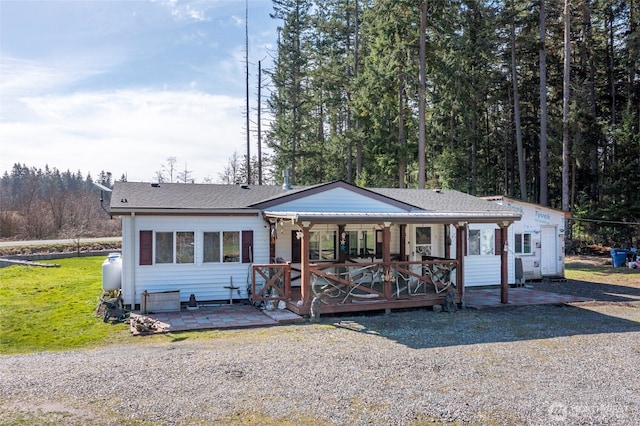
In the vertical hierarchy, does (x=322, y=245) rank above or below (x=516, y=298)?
above

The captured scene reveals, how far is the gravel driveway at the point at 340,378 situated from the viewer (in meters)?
4.79

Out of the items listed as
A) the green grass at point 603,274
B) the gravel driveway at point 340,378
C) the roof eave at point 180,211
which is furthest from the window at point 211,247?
the green grass at point 603,274

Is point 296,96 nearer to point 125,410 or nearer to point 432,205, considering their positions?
point 432,205

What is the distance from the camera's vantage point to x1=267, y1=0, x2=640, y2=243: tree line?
21.5 m

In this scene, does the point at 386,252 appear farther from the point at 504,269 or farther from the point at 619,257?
the point at 619,257

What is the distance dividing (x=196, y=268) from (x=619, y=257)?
17.6m

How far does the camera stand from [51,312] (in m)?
10.3

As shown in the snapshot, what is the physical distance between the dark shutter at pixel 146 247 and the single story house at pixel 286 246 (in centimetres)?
2

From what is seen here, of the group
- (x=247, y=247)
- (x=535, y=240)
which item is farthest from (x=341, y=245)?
(x=535, y=240)

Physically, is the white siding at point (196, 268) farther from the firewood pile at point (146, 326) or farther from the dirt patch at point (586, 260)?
the dirt patch at point (586, 260)

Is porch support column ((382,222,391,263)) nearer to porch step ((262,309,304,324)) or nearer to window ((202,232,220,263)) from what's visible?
porch step ((262,309,304,324))

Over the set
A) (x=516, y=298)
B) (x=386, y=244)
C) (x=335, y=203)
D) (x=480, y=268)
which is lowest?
(x=516, y=298)

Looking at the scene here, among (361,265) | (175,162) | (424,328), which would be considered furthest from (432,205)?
(175,162)

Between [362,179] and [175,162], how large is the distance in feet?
90.7
